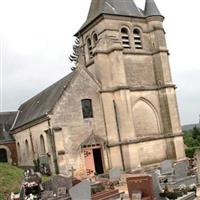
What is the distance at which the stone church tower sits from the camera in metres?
29.4

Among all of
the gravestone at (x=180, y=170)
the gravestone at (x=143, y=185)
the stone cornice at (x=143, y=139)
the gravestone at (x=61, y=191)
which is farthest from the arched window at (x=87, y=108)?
the gravestone at (x=143, y=185)

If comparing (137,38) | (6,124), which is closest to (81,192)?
(137,38)

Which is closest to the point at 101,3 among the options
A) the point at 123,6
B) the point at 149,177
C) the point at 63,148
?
the point at 123,6

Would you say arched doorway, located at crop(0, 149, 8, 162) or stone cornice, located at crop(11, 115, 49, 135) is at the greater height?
stone cornice, located at crop(11, 115, 49, 135)

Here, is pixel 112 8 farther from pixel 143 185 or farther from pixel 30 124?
pixel 143 185

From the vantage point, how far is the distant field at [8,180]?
838 inches

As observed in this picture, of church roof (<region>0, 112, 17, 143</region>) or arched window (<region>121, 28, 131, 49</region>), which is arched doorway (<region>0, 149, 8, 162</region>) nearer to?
church roof (<region>0, 112, 17, 143</region>)

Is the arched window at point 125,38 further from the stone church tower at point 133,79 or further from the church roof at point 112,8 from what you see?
the church roof at point 112,8

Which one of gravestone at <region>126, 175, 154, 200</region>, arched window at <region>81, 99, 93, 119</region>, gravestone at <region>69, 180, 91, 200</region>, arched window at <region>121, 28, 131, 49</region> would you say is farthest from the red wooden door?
gravestone at <region>126, 175, 154, 200</region>

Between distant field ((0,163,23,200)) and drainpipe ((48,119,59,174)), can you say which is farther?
drainpipe ((48,119,59,174))

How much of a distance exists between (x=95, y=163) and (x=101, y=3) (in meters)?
12.9

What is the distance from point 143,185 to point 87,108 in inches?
584

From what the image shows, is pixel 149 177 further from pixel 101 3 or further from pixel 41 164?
pixel 101 3

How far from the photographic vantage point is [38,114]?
30.7 m
